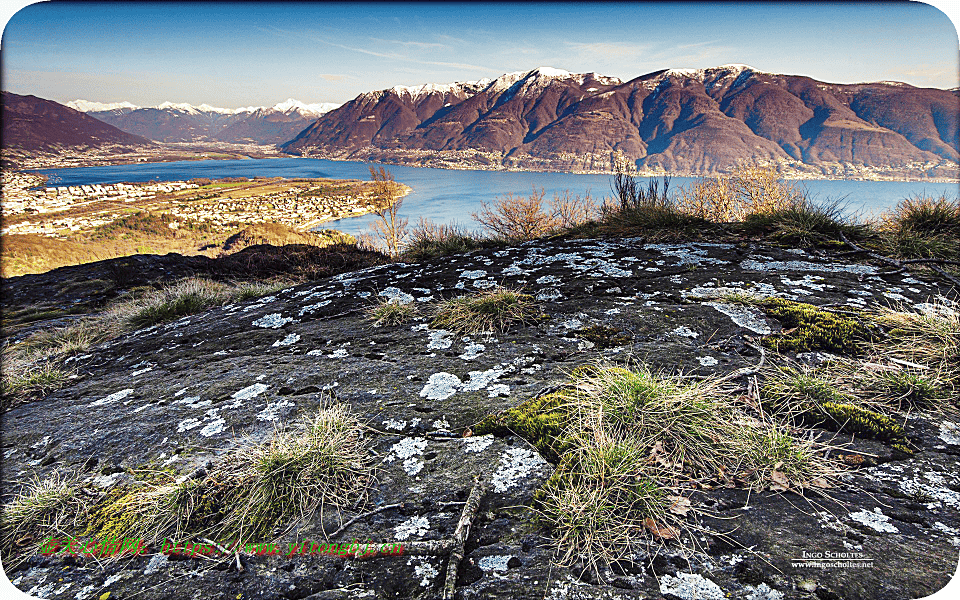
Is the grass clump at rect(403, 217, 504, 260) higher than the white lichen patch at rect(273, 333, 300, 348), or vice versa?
the grass clump at rect(403, 217, 504, 260)

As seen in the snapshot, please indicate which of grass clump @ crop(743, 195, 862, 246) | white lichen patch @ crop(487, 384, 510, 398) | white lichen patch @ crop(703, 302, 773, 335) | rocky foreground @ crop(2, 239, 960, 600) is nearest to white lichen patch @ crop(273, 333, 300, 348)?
rocky foreground @ crop(2, 239, 960, 600)

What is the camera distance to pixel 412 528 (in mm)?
1354

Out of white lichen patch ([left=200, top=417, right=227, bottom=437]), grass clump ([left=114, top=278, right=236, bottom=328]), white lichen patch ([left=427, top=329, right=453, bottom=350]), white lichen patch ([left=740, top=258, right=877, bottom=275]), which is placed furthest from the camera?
grass clump ([left=114, top=278, right=236, bottom=328])

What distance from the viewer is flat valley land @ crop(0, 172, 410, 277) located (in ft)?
109

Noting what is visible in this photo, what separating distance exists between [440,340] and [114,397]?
2374 millimetres

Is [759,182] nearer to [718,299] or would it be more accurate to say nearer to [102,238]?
[718,299]

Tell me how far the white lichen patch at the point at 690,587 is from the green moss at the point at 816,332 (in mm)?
1808

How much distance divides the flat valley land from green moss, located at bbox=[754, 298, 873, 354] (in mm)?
26935

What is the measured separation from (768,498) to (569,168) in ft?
552

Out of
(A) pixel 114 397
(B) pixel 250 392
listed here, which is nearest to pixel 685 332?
(B) pixel 250 392

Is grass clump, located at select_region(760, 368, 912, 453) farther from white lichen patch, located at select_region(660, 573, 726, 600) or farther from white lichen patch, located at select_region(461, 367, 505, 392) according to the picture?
white lichen patch, located at select_region(461, 367, 505, 392)

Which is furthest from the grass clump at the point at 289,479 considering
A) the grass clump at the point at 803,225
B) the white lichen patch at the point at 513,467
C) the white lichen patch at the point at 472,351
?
the grass clump at the point at 803,225

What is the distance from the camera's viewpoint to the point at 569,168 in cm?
15612

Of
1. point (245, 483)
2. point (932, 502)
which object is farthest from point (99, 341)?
point (932, 502)
